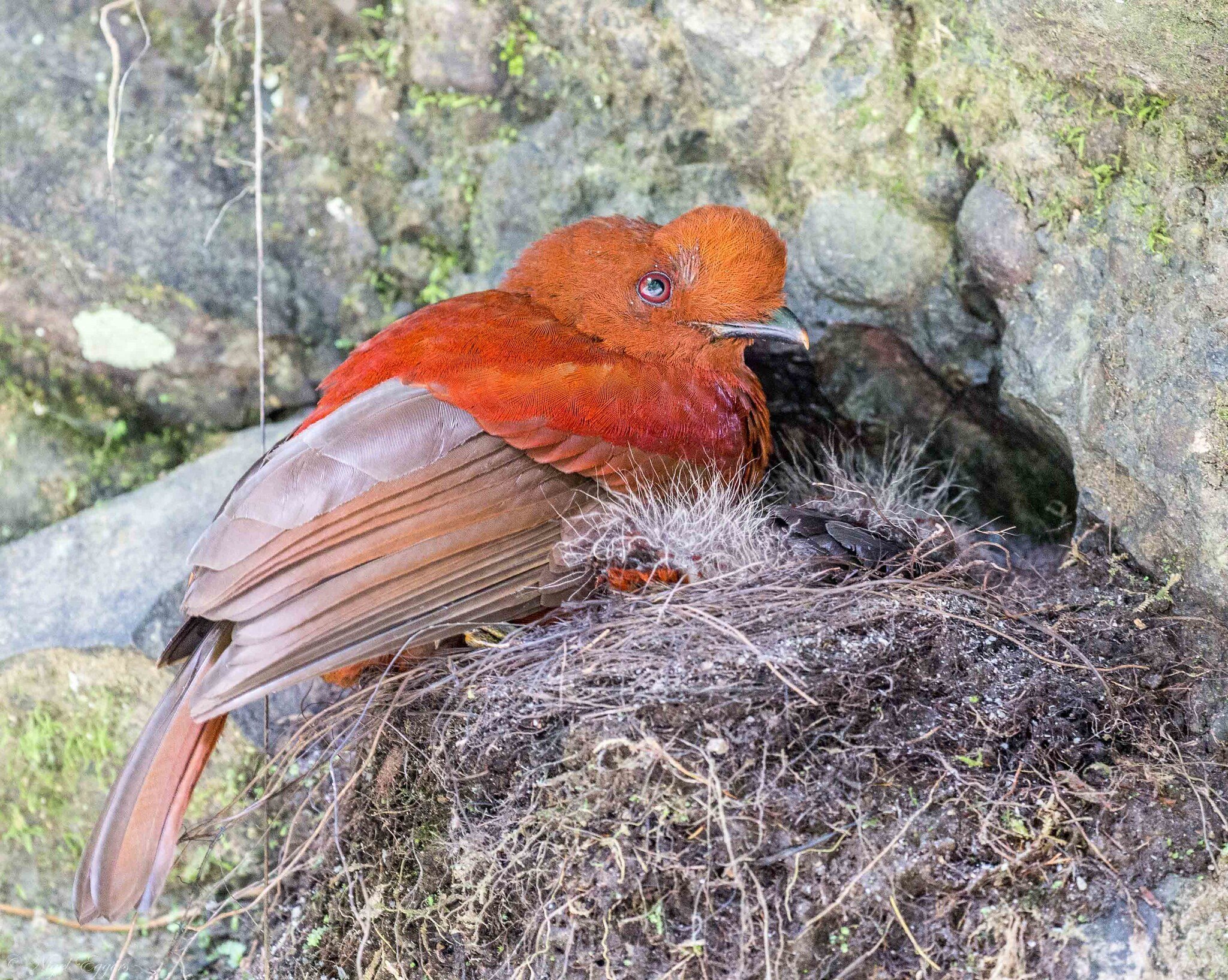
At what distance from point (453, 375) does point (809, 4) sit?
1.46 meters

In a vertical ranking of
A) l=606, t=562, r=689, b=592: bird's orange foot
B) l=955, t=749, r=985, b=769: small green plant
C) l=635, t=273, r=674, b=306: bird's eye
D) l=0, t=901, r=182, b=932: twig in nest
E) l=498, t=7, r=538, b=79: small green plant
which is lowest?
l=0, t=901, r=182, b=932: twig in nest

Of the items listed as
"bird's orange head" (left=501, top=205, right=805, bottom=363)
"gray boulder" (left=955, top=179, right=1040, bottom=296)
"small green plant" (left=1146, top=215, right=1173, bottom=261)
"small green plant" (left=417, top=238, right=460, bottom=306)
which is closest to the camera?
"small green plant" (left=1146, top=215, right=1173, bottom=261)

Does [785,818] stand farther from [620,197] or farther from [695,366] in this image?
[620,197]

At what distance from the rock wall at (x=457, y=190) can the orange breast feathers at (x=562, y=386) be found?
537 millimetres

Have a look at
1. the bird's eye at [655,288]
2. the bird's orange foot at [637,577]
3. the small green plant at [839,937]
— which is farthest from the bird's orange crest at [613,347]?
the small green plant at [839,937]

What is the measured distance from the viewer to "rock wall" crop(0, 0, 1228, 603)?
11.3 ft

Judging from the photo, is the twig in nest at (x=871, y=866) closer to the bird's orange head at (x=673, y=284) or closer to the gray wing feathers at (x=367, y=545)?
the gray wing feathers at (x=367, y=545)

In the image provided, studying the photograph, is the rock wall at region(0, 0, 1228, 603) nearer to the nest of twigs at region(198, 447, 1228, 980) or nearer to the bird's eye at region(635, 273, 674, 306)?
the bird's eye at region(635, 273, 674, 306)

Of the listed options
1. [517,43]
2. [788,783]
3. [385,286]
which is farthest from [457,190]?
[788,783]

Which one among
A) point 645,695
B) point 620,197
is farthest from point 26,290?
point 645,695

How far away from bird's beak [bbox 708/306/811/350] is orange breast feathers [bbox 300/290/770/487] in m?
0.08

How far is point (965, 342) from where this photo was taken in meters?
3.60

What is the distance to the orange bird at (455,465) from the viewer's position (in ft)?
9.68

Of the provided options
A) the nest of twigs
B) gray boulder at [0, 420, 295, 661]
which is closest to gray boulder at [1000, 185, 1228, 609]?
the nest of twigs
